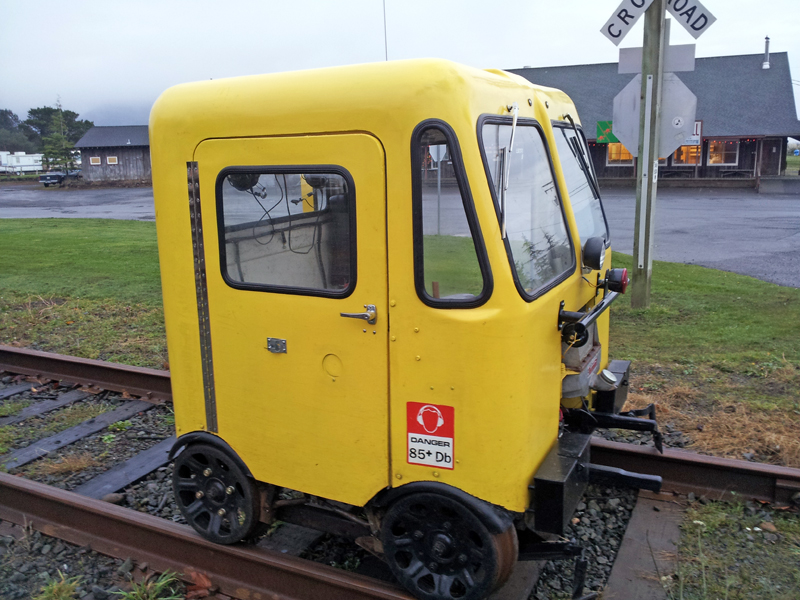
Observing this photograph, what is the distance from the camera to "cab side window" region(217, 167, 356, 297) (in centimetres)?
305

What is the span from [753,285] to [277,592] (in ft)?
29.1

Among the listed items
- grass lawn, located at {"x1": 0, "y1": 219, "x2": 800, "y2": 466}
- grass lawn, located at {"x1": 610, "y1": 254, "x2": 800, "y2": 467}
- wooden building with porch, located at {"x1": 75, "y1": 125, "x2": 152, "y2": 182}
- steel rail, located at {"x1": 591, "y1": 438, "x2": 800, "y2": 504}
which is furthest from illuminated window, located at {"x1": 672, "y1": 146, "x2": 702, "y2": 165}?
wooden building with porch, located at {"x1": 75, "y1": 125, "x2": 152, "y2": 182}

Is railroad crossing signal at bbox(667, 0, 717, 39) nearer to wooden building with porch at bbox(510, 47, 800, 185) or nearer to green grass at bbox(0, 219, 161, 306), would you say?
green grass at bbox(0, 219, 161, 306)

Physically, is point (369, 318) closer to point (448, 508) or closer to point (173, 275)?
point (448, 508)

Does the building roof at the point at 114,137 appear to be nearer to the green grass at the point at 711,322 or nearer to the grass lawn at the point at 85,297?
the grass lawn at the point at 85,297

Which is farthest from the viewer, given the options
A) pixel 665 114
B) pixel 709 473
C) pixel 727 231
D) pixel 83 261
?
pixel 727 231

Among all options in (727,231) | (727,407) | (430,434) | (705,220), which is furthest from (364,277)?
(705,220)

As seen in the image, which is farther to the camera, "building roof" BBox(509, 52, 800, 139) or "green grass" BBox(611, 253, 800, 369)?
"building roof" BBox(509, 52, 800, 139)

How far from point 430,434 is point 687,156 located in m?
33.5

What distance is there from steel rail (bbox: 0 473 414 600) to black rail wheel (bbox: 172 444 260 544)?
0.08 m

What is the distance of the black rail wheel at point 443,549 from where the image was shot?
9.81 feet

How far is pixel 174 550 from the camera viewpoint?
3781 mm

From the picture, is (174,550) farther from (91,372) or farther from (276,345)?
(91,372)

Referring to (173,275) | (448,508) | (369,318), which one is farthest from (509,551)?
(173,275)
